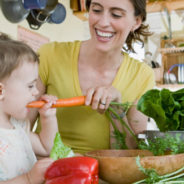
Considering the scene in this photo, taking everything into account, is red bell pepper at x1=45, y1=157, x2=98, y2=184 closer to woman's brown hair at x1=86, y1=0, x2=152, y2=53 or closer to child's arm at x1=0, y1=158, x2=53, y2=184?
child's arm at x1=0, y1=158, x2=53, y2=184

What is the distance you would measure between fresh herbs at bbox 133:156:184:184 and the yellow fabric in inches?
27.6

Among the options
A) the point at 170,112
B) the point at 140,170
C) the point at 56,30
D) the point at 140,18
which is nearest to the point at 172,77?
the point at 56,30

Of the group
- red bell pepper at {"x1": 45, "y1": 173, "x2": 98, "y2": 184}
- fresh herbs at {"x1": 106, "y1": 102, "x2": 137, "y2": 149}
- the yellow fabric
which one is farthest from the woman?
red bell pepper at {"x1": 45, "y1": 173, "x2": 98, "y2": 184}

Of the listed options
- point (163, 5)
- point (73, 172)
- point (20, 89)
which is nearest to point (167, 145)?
point (73, 172)

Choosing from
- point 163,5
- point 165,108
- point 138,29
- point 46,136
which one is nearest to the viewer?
point 165,108

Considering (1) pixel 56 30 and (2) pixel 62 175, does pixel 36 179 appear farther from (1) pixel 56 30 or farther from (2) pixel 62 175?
(1) pixel 56 30


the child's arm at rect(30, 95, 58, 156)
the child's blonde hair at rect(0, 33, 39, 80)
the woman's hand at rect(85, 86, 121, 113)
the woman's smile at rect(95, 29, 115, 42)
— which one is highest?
the woman's smile at rect(95, 29, 115, 42)

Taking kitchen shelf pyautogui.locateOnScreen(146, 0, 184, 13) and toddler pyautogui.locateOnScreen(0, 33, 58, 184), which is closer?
toddler pyautogui.locateOnScreen(0, 33, 58, 184)

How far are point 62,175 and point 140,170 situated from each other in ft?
0.55

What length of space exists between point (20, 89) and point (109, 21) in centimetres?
54

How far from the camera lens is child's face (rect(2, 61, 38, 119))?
3.03 feet

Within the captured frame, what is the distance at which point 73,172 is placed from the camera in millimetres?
588

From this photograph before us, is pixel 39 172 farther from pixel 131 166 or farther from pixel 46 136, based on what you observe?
pixel 46 136

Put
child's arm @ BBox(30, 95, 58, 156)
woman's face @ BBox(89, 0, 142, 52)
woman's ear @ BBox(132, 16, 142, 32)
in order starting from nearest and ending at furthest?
child's arm @ BBox(30, 95, 58, 156)
woman's face @ BBox(89, 0, 142, 52)
woman's ear @ BBox(132, 16, 142, 32)
